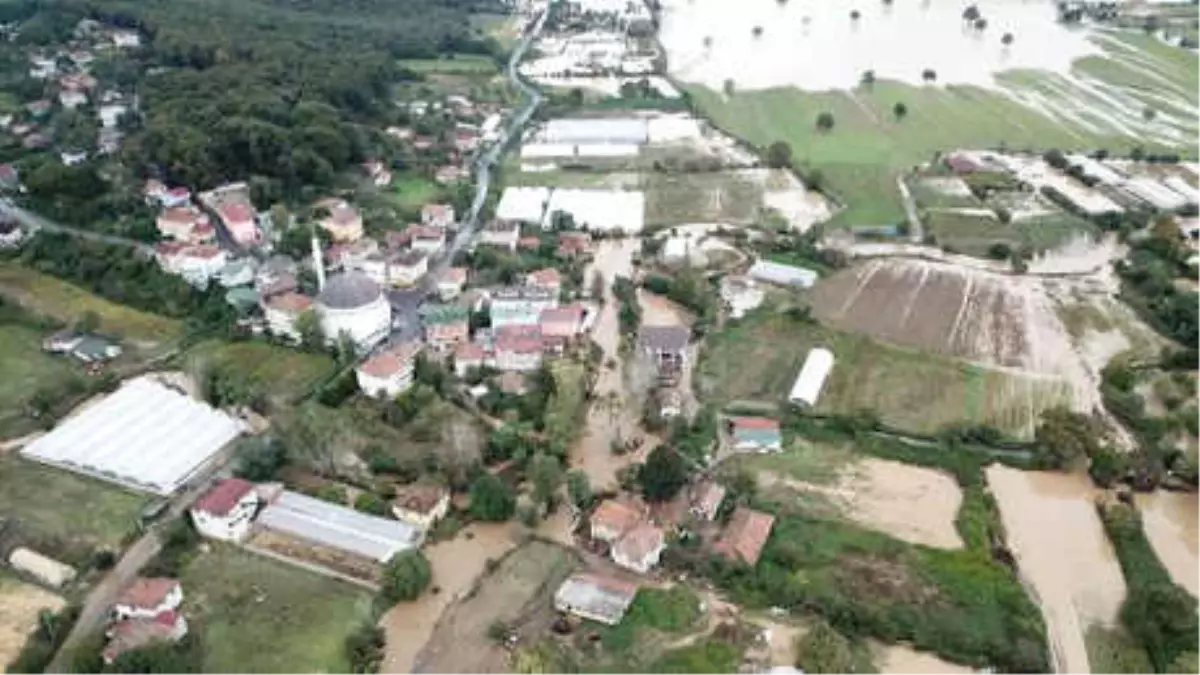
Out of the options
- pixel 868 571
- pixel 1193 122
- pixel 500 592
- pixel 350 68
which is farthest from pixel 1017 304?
pixel 350 68

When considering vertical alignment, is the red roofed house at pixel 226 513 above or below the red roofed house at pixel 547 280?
below

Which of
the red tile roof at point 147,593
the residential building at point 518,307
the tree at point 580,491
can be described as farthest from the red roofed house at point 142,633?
the residential building at point 518,307

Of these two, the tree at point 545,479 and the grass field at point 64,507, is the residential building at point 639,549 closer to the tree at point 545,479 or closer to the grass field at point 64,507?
the tree at point 545,479

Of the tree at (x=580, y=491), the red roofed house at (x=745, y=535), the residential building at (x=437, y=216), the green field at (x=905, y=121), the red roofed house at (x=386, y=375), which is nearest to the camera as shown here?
the red roofed house at (x=745, y=535)

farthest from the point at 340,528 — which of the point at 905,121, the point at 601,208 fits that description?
the point at 905,121

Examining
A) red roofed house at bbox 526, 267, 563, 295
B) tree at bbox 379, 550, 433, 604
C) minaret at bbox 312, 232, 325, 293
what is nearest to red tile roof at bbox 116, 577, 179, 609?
tree at bbox 379, 550, 433, 604

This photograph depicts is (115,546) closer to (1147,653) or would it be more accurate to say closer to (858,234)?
(1147,653)
